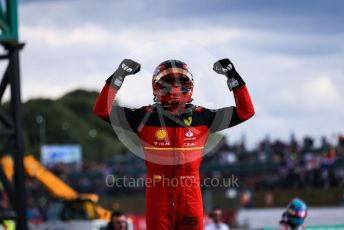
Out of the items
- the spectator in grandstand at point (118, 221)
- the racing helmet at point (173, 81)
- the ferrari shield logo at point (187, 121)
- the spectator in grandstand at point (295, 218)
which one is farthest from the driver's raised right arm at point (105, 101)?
the spectator in grandstand at point (118, 221)

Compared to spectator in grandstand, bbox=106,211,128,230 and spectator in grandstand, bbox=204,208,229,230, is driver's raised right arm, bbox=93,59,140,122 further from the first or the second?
spectator in grandstand, bbox=204,208,229,230

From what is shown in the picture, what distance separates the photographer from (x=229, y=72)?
662cm

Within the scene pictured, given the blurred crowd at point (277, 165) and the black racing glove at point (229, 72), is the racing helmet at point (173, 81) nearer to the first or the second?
the black racing glove at point (229, 72)

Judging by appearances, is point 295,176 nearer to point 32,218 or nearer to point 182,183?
point 32,218

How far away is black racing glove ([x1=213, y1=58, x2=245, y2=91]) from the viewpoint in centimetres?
659

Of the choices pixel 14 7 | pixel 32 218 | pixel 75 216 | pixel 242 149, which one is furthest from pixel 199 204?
pixel 32 218

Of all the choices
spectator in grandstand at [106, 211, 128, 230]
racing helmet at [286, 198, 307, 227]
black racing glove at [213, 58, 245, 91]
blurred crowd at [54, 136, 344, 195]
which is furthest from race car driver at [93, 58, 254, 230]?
blurred crowd at [54, 136, 344, 195]

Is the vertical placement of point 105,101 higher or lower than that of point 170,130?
higher

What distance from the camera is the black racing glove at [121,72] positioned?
6547mm

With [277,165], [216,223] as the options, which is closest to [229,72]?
[216,223]

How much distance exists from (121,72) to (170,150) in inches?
24.6

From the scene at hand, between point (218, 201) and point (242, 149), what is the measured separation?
2.46 metres

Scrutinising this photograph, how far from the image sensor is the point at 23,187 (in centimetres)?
1052

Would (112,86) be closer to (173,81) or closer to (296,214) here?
(173,81)
